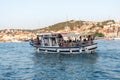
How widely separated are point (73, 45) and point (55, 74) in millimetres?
28407

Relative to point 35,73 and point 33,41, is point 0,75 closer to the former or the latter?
point 35,73

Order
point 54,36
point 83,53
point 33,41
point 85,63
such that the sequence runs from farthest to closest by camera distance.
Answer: point 33,41 < point 54,36 < point 83,53 < point 85,63

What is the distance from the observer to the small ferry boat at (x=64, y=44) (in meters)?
72.3

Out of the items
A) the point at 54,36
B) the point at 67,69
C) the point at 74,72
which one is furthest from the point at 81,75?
the point at 54,36

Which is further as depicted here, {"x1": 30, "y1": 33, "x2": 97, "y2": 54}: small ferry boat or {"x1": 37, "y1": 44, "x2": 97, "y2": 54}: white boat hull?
{"x1": 30, "y1": 33, "x2": 97, "y2": 54}: small ferry boat

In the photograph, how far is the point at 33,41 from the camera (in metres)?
85.3

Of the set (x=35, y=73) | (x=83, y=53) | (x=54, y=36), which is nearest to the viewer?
(x=35, y=73)

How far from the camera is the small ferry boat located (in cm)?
7231

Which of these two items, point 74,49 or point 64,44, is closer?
point 74,49

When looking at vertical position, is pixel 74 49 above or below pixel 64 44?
below

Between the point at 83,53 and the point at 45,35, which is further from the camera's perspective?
the point at 45,35

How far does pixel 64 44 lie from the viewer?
7344 centimetres

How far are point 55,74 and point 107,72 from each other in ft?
22.8

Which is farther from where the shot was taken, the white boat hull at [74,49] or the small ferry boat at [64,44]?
the small ferry boat at [64,44]
